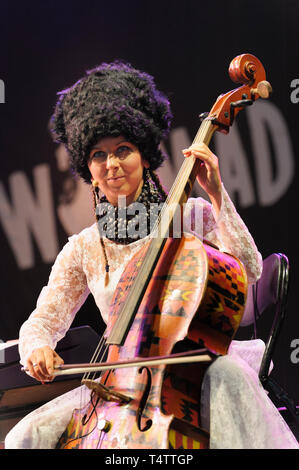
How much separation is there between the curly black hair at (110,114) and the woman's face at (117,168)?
0.03 m

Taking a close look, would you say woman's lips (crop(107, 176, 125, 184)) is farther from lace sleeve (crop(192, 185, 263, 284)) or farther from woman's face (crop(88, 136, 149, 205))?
lace sleeve (crop(192, 185, 263, 284))

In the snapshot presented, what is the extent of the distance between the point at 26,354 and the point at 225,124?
2.70 ft

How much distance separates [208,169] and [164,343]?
1.55 ft

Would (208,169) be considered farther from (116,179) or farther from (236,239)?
(116,179)

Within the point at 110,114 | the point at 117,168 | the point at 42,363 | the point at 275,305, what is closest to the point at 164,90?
the point at 110,114

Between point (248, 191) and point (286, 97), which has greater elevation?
point (286, 97)

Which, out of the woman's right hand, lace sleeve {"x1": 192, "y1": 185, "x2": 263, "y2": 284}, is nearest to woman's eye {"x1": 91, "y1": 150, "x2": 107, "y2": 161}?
lace sleeve {"x1": 192, "y1": 185, "x2": 263, "y2": 284}

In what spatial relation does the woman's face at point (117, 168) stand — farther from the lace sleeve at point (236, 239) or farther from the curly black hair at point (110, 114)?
the lace sleeve at point (236, 239)

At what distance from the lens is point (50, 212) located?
231 cm

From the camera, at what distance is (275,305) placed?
1507 mm

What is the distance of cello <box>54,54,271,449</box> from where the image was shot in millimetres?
979

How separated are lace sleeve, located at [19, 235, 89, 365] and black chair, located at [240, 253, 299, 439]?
0.55m
